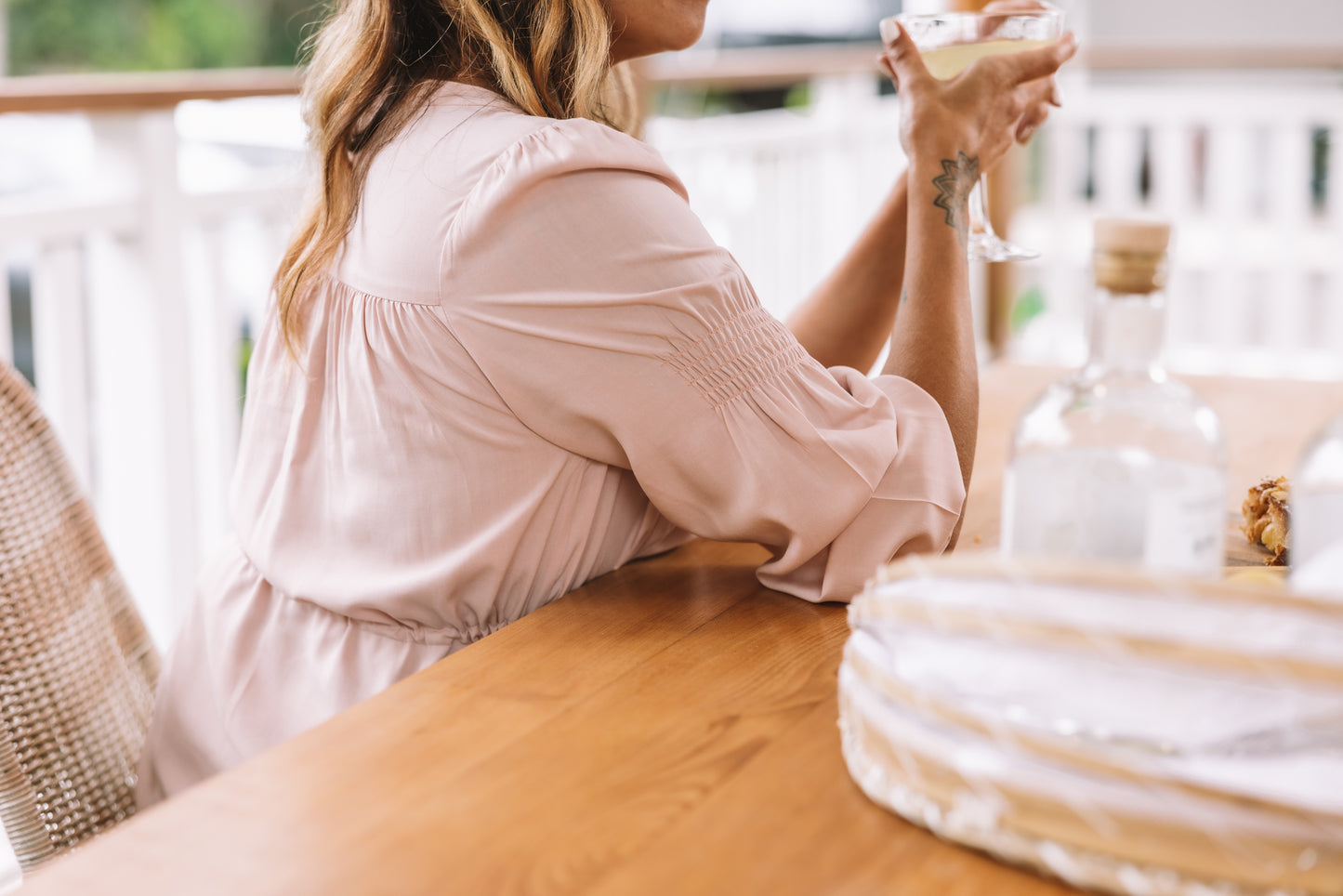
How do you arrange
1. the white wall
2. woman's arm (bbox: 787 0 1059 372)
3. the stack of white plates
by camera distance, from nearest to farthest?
the stack of white plates → woman's arm (bbox: 787 0 1059 372) → the white wall

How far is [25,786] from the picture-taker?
958 mm

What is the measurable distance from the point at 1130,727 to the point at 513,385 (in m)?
0.52

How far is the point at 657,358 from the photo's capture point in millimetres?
894

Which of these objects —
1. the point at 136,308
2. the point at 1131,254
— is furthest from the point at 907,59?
the point at 136,308

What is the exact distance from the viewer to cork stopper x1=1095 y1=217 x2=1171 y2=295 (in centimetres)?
57

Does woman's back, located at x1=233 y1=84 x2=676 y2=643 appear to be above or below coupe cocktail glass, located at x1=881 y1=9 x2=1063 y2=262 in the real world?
below

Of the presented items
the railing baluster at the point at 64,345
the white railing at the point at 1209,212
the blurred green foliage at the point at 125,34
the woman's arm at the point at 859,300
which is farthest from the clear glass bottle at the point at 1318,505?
the blurred green foliage at the point at 125,34

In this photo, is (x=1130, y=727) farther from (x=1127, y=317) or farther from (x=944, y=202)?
(x=944, y=202)

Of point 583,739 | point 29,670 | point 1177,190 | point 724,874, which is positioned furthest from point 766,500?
point 1177,190

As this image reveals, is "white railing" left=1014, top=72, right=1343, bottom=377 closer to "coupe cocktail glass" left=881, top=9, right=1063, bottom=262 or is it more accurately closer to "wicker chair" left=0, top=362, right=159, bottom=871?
"coupe cocktail glass" left=881, top=9, right=1063, bottom=262

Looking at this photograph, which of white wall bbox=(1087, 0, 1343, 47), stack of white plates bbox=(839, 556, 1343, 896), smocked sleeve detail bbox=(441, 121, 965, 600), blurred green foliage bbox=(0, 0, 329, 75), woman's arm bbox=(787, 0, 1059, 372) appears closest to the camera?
stack of white plates bbox=(839, 556, 1343, 896)

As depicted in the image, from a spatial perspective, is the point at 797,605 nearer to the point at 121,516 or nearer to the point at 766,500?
the point at 766,500

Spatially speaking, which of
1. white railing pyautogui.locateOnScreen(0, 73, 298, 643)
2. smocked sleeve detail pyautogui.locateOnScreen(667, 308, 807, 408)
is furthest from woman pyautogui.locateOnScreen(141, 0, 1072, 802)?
white railing pyautogui.locateOnScreen(0, 73, 298, 643)

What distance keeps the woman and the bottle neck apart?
1.04 ft
